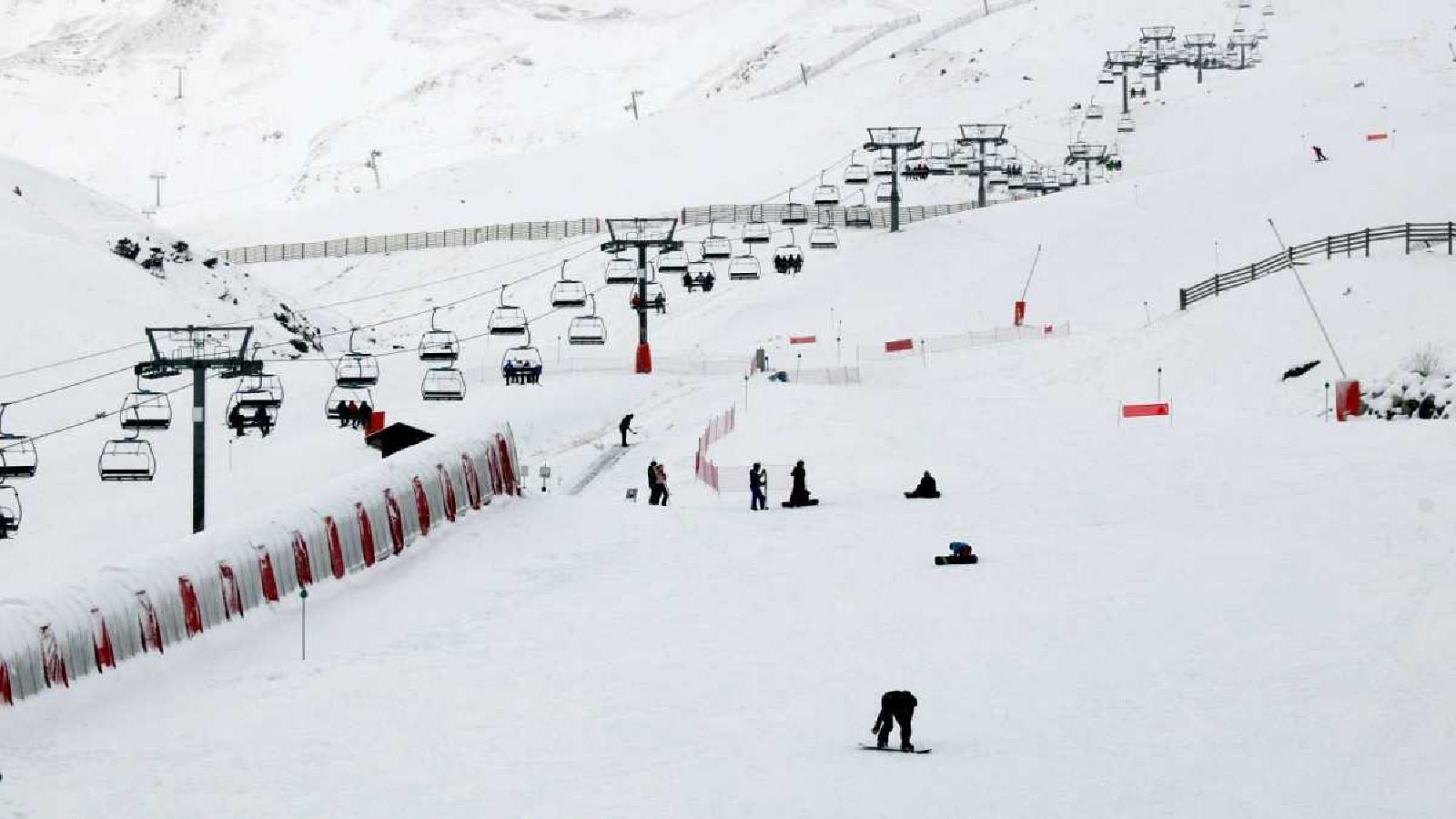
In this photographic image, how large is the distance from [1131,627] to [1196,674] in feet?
8.41

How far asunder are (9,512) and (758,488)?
61.8 feet

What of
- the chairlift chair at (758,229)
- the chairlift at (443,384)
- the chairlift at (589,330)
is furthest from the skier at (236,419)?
the chairlift chair at (758,229)

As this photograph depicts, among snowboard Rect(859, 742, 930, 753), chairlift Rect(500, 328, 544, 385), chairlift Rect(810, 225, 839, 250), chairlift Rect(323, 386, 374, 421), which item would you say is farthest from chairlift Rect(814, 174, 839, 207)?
snowboard Rect(859, 742, 930, 753)

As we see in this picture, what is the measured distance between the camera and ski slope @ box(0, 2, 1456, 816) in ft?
59.0

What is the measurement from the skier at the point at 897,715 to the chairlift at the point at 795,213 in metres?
71.3

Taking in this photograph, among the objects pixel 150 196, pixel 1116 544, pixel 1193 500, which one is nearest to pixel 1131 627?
pixel 1116 544

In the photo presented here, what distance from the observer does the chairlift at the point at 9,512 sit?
36.6m

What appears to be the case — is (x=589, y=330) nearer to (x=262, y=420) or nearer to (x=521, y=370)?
(x=521, y=370)

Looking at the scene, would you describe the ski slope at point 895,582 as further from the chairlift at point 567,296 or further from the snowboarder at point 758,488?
the chairlift at point 567,296

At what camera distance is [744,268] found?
76.6m

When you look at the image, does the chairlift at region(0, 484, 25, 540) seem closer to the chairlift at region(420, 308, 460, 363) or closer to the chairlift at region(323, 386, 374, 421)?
the chairlift at region(323, 386, 374, 421)

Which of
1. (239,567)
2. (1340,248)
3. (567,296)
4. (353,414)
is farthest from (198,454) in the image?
(1340,248)

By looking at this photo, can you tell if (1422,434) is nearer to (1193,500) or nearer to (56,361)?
(1193,500)

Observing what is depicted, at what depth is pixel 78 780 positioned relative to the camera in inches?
706
